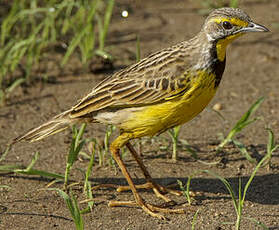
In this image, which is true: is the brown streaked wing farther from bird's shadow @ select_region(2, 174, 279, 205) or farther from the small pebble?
the small pebble

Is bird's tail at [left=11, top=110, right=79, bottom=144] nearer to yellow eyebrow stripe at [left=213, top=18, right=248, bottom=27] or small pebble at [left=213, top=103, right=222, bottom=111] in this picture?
yellow eyebrow stripe at [left=213, top=18, right=248, bottom=27]

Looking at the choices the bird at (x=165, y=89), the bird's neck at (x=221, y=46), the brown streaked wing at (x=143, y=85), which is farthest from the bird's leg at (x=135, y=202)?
the bird's neck at (x=221, y=46)

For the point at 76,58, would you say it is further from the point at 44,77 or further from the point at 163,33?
the point at 163,33

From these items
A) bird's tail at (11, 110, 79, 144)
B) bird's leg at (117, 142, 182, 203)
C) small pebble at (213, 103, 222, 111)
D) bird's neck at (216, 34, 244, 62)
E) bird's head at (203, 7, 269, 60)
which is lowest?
bird's leg at (117, 142, 182, 203)

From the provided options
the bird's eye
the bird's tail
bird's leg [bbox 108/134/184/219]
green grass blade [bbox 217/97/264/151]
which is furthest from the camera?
green grass blade [bbox 217/97/264/151]

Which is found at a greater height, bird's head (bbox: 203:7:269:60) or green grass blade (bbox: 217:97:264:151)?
bird's head (bbox: 203:7:269:60)

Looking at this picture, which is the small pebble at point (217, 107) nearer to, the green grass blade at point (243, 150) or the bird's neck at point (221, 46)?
the green grass blade at point (243, 150)

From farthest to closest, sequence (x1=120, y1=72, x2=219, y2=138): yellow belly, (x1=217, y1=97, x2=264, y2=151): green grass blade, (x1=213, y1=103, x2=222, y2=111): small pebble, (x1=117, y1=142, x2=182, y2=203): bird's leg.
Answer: (x1=213, y1=103, x2=222, y2=111): small pebble → (x1=217, y1=97, x2=264, y2=151): green grass blade → (x1=117, y1=142, x2=182, y2=203): bird's leg → (x1=120, y1=72, x2=219, y2=138): yellow belly

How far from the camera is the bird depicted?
5535 mm

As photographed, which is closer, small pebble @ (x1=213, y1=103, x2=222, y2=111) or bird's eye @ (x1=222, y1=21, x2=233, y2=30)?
bird's eye @ (x1=222, y1=21, x2=233, y2=30)

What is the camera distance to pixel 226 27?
5.62m

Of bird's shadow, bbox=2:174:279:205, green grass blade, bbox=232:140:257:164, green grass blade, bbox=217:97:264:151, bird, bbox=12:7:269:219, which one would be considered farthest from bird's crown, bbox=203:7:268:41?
bird's shadow, bbox=2:174:279:205

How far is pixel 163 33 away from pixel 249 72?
1721 mm

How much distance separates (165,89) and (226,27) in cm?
80
